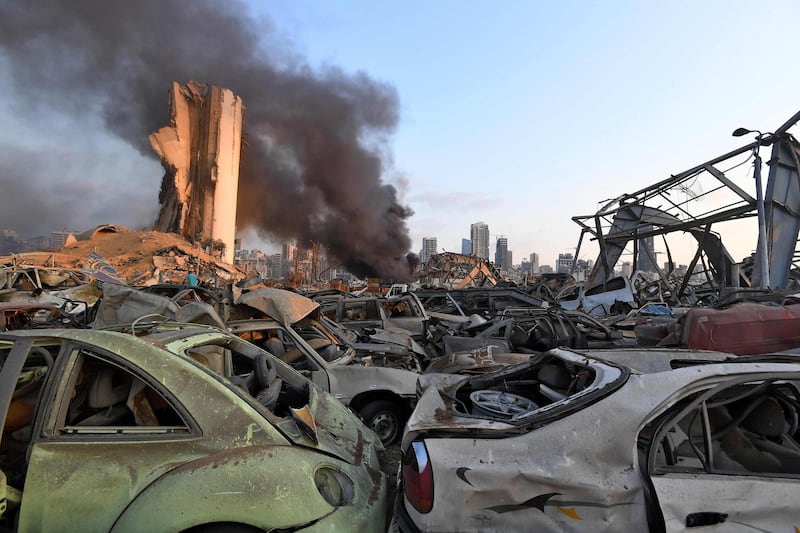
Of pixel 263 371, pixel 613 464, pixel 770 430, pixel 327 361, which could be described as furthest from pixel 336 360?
pixel 770 430

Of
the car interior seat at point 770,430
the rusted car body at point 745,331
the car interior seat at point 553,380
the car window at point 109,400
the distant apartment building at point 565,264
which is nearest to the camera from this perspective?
the car window at point 109,400

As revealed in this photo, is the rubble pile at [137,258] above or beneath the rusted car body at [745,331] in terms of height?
above

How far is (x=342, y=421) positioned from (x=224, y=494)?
1.06 metres

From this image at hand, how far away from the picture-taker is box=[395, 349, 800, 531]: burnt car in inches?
70.3

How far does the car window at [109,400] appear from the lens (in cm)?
207

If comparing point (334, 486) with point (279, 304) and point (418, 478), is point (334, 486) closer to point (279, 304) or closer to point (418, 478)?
point (418, 478)

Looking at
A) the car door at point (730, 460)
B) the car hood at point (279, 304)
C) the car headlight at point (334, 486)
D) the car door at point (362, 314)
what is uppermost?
the car hood at point (279, 304)

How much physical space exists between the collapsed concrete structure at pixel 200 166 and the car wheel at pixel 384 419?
3950 cm

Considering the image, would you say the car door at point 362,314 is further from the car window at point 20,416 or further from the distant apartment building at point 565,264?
the distant apartment building at point 565,264

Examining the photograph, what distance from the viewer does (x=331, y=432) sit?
98.7 inches

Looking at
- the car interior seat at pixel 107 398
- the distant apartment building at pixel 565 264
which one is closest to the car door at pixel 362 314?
the car interior seat at pixel 107 398

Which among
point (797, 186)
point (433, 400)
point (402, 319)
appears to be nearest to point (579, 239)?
point (797, 186)

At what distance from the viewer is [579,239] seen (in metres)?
18.6

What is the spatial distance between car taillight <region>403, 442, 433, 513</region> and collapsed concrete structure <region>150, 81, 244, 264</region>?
137ft
